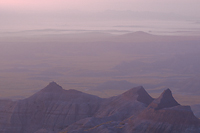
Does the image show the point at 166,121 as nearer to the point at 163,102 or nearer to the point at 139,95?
the point at 163,102

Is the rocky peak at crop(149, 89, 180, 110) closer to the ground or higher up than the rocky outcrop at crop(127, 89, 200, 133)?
higher up

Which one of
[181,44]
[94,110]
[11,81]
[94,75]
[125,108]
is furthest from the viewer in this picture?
[181,44]

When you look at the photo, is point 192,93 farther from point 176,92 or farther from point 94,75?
point 94,75

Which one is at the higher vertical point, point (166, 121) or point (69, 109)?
point (166, 121)

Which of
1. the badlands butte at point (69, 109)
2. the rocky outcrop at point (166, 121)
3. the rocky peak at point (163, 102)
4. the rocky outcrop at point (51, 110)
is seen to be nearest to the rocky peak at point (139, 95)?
the badlands butte at point (69, 109)

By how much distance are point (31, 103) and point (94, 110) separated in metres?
7.60

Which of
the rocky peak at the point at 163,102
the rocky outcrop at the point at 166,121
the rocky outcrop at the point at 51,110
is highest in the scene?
the rocky peak at the point at 163,102

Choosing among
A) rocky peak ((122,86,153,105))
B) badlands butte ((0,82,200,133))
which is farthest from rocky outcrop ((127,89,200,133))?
rocky peak ((122,86,153,105))

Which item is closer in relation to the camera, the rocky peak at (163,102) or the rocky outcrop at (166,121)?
the rocky outcrop at (166,121)

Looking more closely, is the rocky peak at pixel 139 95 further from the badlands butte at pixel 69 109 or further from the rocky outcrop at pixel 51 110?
the rocky outcrop at pixel 51 110

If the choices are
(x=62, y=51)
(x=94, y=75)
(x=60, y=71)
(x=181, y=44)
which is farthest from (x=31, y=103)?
(x=181, y=44)

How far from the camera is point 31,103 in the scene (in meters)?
42.1

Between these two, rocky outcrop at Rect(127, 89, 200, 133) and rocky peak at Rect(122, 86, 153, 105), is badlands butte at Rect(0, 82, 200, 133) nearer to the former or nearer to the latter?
rocky peak at Rect(122, 86, 153, 105)

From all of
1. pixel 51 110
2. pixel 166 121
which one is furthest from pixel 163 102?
pixel 51 110
